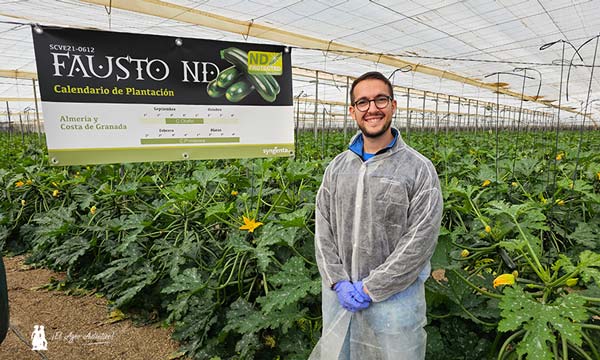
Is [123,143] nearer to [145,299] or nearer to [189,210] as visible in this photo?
[189,210]

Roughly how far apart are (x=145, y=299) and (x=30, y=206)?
2401 millimetres

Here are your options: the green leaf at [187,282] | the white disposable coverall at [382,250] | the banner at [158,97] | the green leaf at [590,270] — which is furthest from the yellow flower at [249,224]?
the green leaf at [590,270]

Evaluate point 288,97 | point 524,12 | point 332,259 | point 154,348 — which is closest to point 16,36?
point 288,97

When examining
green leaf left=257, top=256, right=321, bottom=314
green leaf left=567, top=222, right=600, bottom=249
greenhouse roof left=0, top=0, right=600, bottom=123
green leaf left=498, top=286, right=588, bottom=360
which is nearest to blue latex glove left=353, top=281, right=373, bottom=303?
green leaf left=257, top=256, right=321, bottom=314

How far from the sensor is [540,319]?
124 cm

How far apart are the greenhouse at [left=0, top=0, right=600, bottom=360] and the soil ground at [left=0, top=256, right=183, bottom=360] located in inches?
0.7

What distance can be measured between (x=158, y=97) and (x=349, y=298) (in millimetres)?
1879

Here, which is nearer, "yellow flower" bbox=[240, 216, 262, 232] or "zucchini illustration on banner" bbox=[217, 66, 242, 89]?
"yellow flower" bbox=[240, 216, 262, 232]

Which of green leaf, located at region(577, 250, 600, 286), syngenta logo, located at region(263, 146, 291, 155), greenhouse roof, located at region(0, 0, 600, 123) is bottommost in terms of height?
green leaf, located at region(577, 250, 600, 286)

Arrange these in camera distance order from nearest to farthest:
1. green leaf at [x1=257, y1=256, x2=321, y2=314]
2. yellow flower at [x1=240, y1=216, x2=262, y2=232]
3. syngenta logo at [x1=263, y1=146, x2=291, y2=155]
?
green leaf at [x1=257, y1=256, x2=321, y2=314], yellow flower at [x1=240, y1=216, x2=262, y2=232], syngenta logo at [x1=263, y1=146, x2=291, y2=155]

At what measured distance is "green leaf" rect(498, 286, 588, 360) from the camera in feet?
3.92

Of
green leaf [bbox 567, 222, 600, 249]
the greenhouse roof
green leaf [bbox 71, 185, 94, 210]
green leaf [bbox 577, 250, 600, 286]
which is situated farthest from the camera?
the greenhouse roof

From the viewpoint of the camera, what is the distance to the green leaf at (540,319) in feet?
3.92

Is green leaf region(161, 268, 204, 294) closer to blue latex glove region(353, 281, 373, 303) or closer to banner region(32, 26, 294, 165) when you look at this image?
banner region(32, 26, 294, 165)
